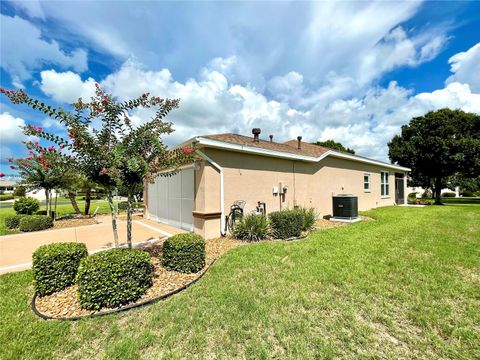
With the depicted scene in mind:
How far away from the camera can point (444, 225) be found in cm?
909

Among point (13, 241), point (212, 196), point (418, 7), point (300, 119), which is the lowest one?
point (13, 241)

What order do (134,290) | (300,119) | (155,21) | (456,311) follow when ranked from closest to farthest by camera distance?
(456,311) → (134,290) → (155,21) → (300,119)

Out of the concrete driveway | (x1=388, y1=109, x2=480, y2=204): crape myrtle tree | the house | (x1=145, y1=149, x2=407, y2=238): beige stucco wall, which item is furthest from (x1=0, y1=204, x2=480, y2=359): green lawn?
(x1=388, y1=109, x2=480, y2=204): crape myrtle tree

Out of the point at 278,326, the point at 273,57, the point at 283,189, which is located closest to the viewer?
the point at 278,326

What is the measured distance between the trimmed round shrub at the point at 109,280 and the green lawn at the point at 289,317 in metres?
0.29

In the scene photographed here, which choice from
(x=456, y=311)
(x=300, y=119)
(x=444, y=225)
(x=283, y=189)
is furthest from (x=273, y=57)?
(x=300, y=119)

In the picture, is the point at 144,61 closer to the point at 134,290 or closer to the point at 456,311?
Answer: the point at 134,290

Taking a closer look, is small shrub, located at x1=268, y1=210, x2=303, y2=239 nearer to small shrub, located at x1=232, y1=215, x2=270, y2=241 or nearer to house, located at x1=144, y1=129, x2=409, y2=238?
small shrub, located at x1=232, y1=215, x2=270, y2=241

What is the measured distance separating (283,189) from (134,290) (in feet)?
24.9

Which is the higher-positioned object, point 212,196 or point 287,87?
point 287,87

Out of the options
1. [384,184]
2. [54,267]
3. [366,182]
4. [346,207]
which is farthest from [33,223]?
[384,184]

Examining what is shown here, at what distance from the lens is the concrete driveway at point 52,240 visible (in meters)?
5.78

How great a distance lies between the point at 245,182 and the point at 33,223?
940 cm

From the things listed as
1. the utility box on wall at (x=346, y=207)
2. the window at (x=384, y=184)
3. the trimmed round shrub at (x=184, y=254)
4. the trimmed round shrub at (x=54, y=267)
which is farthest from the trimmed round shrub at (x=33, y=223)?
the window at (x=384, y=184)
